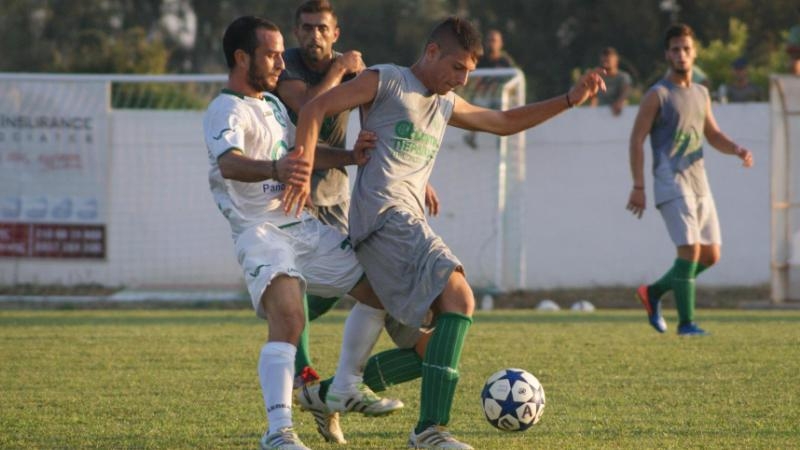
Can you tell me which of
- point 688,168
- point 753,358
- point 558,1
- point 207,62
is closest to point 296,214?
point 753,358

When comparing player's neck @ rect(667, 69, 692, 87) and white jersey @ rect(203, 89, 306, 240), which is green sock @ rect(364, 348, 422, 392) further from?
player's neck @ rect(667, 69, 692, 87)

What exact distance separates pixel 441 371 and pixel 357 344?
74cm

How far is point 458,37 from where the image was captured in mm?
5723

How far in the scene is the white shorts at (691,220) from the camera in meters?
10.3

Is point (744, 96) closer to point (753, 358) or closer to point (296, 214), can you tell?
point (753, 358)

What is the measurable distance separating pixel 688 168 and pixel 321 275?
5199 mm

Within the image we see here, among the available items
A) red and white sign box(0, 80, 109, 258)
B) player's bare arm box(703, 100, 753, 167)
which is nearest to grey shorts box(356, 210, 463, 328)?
player's bare arm box(703, 100, 753, 167)

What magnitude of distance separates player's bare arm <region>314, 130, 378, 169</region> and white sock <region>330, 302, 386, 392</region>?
664mm

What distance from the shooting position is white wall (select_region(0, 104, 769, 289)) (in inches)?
640

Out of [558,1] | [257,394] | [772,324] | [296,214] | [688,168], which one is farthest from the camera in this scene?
[558,1]

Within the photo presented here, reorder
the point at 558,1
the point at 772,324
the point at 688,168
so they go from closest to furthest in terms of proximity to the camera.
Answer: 1. the point at 688,168
2. the point at 772,324
3. the point at 558,1

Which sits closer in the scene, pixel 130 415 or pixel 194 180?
pixel 130 415

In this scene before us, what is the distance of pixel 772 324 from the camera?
11.8 m

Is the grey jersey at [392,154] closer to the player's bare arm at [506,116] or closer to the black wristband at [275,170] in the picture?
the player's bare arm at [506,116]
